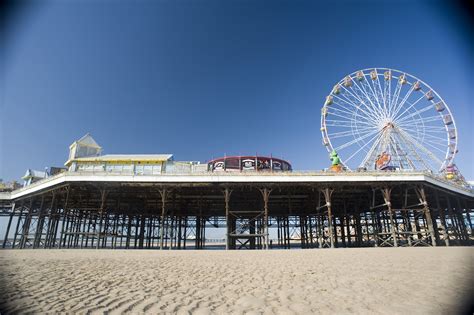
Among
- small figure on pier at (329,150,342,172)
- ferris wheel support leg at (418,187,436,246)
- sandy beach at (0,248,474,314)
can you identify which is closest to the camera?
sandy beach at (0,248,474,314)

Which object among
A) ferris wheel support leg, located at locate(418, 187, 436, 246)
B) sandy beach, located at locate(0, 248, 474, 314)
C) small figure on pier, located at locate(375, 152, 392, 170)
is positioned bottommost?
sandy beach, located at locate(0, 248, 474, 314)

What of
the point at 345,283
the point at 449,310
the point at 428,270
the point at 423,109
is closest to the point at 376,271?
the point at 428,270

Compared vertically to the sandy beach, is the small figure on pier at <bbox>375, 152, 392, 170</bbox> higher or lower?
higher

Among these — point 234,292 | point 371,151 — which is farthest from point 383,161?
point 234,292

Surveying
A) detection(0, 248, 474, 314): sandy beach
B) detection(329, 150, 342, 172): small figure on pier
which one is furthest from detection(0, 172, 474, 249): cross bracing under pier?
detection(0, 248, 474, 314): sandy beach

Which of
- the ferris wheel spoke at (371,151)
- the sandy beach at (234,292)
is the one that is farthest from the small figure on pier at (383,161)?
the sandy beach at (234,292)

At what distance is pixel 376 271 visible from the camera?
10.0 meters

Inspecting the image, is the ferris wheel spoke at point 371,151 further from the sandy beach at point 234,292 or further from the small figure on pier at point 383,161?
the sandy beach at point 234,292

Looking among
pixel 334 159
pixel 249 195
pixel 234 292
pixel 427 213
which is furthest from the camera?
pixel 334 159

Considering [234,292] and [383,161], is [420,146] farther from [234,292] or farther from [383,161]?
[234,292]

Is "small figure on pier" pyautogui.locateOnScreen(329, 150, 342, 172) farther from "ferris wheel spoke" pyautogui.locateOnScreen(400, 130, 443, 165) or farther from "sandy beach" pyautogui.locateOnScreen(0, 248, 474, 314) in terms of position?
"sandy beach" pyautogui.locateOnScreen(0, 248, 474, 314)

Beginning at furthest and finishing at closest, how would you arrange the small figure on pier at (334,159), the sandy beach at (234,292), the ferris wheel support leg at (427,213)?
the small figure on pier at (334,159)
the ferris wheel support leg at (427,213)
the sandy beach at (234,292)

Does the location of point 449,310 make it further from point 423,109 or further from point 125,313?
point 423,109

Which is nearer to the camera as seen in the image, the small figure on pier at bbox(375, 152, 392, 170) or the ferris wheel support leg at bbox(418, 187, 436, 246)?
the ferris wheel support leg at bbox(418, 187, 436, 246)
